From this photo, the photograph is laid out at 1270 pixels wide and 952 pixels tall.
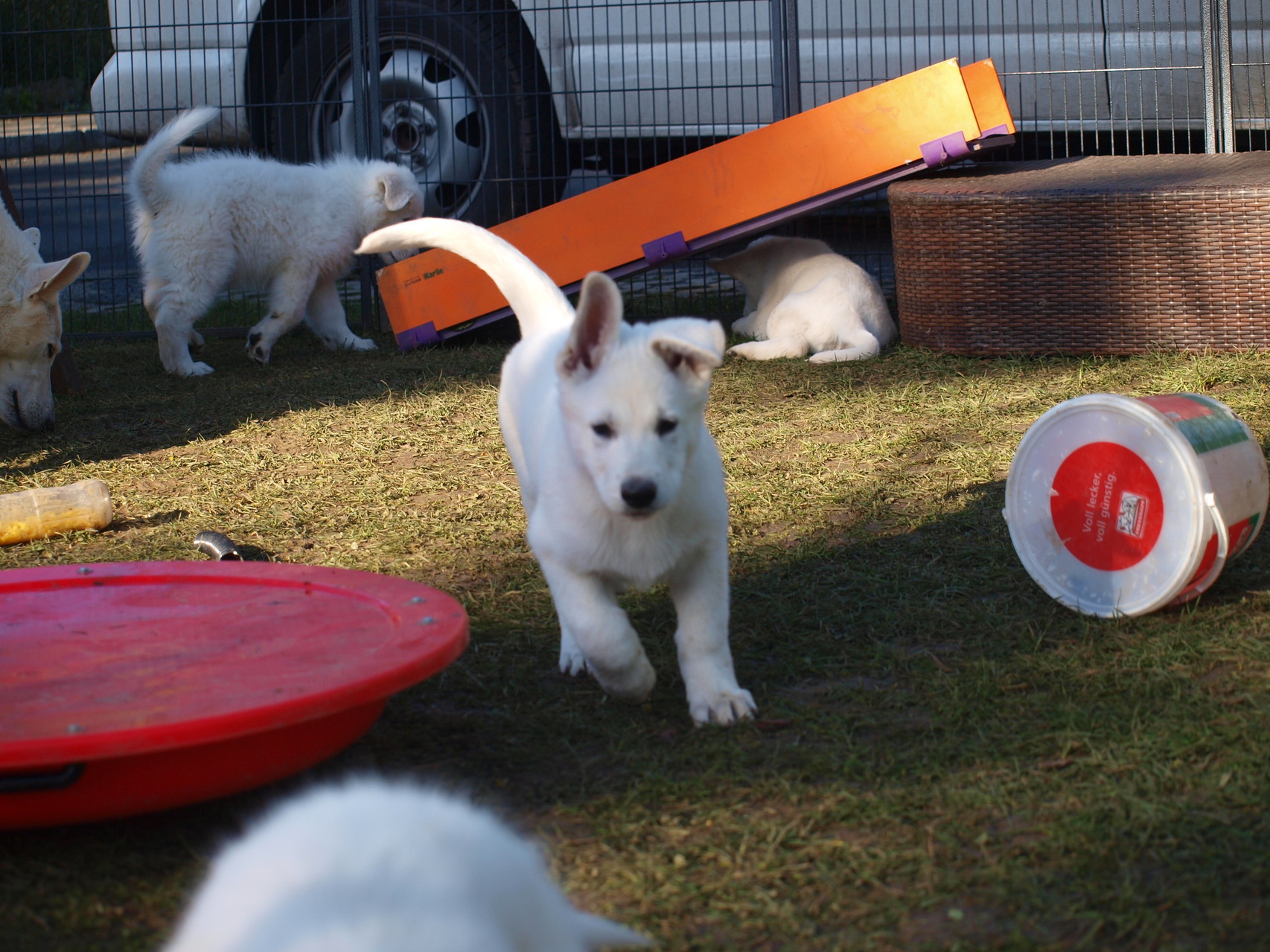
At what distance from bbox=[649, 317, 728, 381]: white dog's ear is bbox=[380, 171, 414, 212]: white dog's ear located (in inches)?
175

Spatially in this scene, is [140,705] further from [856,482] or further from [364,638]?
[856,482]

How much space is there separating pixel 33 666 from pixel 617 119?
5767 millimetres

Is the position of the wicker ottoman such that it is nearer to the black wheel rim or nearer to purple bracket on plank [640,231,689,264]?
purple bracket on plank [640,231,689,264]

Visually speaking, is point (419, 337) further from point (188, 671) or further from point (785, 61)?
point (188, 671)

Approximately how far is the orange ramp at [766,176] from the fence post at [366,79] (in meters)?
1.30

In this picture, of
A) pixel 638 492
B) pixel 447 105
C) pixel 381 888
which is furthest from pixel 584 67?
pixel 381 888

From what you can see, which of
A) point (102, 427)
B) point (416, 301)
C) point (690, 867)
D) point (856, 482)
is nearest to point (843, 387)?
point (856, 482)

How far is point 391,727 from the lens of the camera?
2.59m

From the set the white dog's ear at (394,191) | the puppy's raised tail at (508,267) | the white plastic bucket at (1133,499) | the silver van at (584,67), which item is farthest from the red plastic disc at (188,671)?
the silver van at (584,67)

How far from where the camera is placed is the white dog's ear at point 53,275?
5.04 meters

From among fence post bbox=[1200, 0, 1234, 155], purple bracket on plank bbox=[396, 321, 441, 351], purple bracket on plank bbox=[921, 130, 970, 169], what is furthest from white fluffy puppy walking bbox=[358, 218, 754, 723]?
fence post bbox=[1200, 0, 1234, 155]

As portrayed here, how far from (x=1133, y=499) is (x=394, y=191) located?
15.5 ft

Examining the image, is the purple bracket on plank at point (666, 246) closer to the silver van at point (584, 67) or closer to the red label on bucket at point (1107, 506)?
the silver van at point (584, 67)

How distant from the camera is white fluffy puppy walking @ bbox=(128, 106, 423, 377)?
633cm
